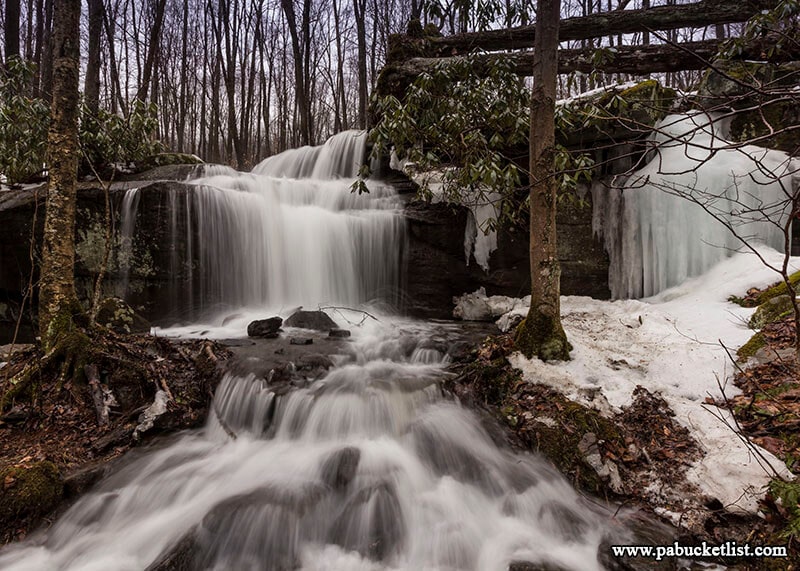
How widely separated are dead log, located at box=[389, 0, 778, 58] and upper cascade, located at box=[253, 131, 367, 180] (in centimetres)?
274

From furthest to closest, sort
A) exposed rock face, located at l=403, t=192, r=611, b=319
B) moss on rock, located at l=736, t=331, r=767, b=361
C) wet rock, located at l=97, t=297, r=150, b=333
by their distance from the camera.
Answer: exposed rock face, located at l=403, t=192, r=611, b=319 < wet rock, located at l=97, t=297, r=150, b=333 < moss on rock, located at l=736, t=331, r=767, b=361

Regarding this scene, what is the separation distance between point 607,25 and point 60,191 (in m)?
8.93

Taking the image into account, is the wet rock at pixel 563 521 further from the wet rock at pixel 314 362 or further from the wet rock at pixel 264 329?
the wet rock at pixel 264 329

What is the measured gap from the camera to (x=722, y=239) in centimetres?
651

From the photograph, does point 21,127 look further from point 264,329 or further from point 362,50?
point 362,50

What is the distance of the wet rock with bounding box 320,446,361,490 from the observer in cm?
315

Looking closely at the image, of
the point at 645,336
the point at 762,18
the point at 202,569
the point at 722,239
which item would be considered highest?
the point at 762,18

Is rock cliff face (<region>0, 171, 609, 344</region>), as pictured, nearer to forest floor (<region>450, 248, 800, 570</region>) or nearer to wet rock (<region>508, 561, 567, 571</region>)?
forest floor (<region>450, 248, 800, 570</region>)

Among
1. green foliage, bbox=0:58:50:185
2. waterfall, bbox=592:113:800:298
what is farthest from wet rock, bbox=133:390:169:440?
waterfall, bbox=592:113:800:298

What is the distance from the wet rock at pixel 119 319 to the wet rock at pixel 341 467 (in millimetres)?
3732

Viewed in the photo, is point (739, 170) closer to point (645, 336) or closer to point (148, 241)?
point (645, 336)

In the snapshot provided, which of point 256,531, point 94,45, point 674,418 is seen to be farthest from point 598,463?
point 94,45

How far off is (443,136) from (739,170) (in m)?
5.13

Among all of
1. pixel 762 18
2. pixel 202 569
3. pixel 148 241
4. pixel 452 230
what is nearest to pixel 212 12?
pixel 148 241
